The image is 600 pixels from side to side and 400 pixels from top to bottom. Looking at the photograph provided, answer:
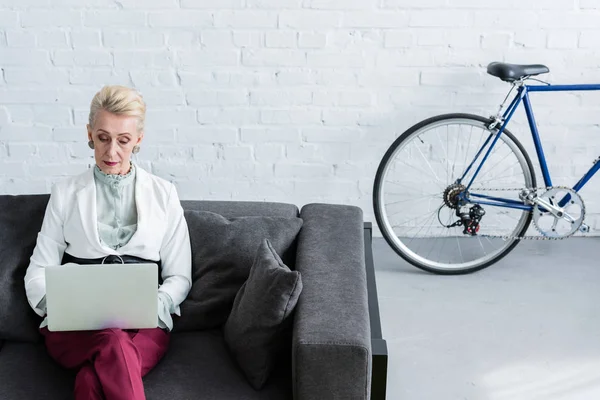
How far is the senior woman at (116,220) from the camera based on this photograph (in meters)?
2.33

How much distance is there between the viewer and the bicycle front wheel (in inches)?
142

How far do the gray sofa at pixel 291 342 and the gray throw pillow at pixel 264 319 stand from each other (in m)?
0.03

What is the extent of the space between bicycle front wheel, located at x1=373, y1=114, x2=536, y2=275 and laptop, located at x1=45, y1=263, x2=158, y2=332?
1735 mm

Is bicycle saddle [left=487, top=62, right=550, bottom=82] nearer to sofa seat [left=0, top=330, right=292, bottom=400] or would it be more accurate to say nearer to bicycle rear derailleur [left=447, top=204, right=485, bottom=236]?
bicycle rear derailleur [left=447, top=204, right=485, bottom=236]

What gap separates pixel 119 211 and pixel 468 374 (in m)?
1.33

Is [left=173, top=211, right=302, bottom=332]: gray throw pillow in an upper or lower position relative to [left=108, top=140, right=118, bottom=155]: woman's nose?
lower

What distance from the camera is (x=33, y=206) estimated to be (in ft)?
8.31

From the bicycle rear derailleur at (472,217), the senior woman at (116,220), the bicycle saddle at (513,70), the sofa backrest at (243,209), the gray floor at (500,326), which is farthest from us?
the bicycle rear derailleur at (472,217)

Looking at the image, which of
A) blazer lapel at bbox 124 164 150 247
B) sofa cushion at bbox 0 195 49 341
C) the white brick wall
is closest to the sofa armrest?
blazer lapel at bbox 124 164 150 247

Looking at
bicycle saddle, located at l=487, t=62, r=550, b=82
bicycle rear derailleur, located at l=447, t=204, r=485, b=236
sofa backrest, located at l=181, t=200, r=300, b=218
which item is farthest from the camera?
bicycle rear derailleur, located at l=447, t=204, r=485, b=236

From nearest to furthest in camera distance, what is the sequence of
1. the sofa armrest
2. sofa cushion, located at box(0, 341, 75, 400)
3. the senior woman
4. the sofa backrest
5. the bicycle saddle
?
the sofa armrest, sofa cushion, located at box(0, 341, 75, 400), the senior woman, the sofa backrest, the bicycle saddle

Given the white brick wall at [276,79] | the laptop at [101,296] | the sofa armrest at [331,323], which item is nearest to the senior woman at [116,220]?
the laptop at [101,296]

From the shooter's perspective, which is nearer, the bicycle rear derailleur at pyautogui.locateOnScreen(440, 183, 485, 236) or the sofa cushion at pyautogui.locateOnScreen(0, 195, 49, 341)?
the sofa cushion at pyautogui.locateOnScreen(0, 195, 49, 341)

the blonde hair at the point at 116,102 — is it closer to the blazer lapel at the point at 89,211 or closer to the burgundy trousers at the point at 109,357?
the blazer lapel at the point at 89,211
